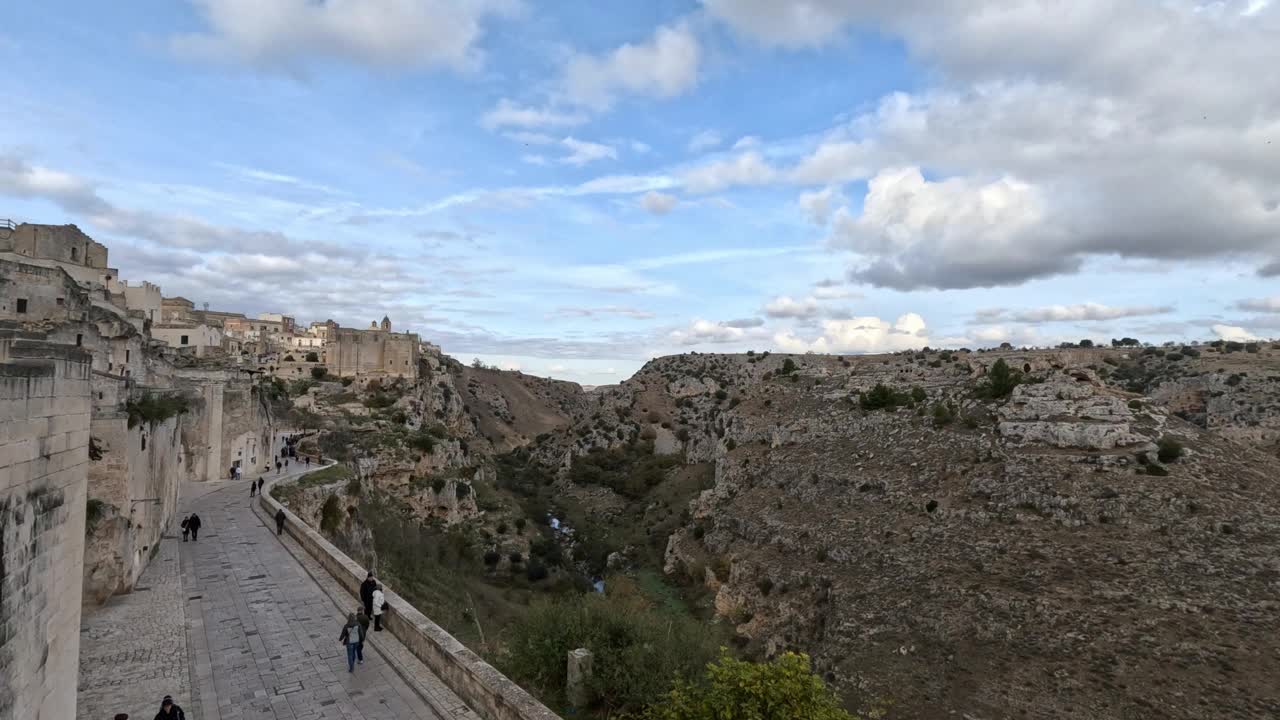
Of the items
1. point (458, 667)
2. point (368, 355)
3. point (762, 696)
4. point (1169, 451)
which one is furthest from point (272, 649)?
point (368, 355)

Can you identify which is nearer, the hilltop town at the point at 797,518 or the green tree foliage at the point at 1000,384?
the hilltop town at the point at 797,518

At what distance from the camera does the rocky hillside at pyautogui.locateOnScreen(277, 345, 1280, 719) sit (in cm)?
1514

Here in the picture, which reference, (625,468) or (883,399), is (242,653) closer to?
(883,399)

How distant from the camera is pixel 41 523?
554 cm

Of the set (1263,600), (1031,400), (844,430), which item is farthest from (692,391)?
(1263,600)

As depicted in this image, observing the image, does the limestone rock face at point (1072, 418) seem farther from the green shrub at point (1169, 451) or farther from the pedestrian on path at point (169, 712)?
the pedestrian on path at point (169, 712)

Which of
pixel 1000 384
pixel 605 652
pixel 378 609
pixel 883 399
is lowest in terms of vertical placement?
pixel 605 652

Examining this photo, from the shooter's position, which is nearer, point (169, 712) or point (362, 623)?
point (169, 712)

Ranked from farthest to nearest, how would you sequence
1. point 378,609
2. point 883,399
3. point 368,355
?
point 368,355 < point 883,399 < point 378,609

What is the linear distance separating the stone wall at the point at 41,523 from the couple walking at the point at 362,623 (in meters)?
3.14

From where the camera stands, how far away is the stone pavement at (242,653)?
8.35 meters

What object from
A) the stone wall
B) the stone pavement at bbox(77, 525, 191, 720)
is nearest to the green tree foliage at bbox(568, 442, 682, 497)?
the stone pavement at bbox(77, 525, 191, 720)

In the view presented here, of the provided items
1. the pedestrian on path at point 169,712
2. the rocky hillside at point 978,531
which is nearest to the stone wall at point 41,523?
the pedestrian on path at point 169,712

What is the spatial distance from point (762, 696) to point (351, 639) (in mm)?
6239
